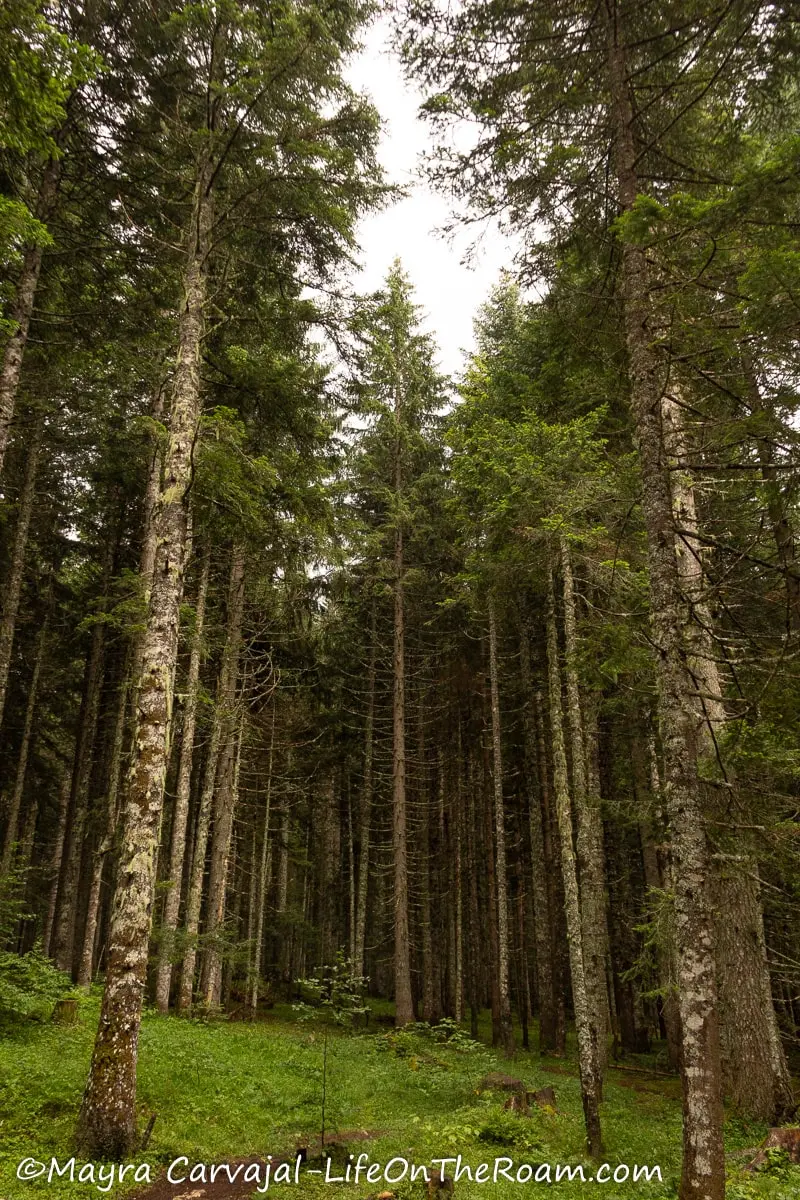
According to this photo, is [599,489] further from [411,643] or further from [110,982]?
[411,643]

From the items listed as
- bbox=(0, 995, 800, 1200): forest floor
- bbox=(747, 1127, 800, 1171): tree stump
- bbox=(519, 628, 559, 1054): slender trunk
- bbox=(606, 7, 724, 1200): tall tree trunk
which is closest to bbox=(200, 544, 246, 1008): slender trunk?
bbox=(0, 995, 800, 1200): forest floor

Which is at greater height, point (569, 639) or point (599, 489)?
point (599, 489)

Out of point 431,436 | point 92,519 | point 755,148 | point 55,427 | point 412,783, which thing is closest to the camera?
point 755,148

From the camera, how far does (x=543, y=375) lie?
13125mm

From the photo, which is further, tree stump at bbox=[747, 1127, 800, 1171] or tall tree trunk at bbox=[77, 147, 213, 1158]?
tree stump at bbox=[747, 1127, 800, 1171]

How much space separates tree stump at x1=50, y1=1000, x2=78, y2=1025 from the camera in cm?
1156

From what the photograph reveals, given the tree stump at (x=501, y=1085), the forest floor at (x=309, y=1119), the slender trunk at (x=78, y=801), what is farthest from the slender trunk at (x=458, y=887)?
the slender trunk at (x=78, y=801)

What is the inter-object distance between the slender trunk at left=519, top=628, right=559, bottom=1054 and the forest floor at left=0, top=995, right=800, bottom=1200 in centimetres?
509

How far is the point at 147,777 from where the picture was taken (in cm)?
784

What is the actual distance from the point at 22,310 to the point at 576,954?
14063 millimetres

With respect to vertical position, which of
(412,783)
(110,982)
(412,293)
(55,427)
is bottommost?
(110,982)

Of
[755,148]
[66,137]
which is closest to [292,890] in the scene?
[66,137]

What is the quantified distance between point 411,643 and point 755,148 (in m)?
19.6

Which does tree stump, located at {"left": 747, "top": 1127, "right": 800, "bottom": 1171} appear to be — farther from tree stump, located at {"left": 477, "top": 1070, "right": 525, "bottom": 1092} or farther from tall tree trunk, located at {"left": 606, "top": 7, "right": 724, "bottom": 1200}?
tree stump, located at {"left": 477, "top": 1070, "right": 525, "bottom": 1092}
